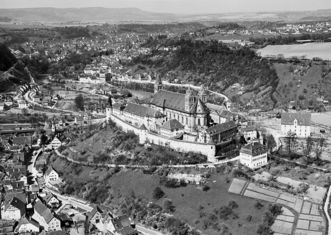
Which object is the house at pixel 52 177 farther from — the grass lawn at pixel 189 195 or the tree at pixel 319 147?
the tree at pixel 319 147

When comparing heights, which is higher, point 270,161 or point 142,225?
point 270,161

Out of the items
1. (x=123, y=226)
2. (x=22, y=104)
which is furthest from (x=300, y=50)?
(x=123, y=226)

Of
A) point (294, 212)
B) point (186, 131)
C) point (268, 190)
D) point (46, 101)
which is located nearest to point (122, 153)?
point (186, 131)

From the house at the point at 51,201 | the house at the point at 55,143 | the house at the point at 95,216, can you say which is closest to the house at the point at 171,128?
the house at the point at 95,216

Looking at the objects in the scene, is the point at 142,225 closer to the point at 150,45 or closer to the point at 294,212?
the point at 294,212

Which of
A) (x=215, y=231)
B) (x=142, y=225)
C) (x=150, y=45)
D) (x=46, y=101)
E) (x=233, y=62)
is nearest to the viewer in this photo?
(x=215, y=231)

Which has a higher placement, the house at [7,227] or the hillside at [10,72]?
the house at [7,227]

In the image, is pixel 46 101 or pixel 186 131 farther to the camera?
pixel 46 101
